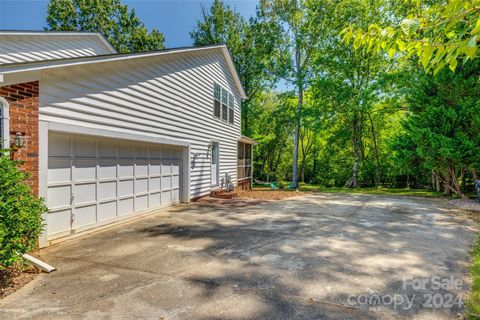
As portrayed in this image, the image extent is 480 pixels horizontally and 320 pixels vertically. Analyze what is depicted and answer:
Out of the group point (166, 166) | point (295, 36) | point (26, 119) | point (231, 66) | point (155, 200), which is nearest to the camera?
point (26, 119)

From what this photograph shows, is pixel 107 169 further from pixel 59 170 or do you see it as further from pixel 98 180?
pixel 59 170

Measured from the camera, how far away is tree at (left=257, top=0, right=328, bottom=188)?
17.5m

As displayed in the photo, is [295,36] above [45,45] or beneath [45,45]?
above

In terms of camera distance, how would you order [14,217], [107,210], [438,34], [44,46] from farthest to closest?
[44,46]
[107,210]
[14,217]
[438,34]

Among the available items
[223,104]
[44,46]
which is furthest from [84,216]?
[223,104]

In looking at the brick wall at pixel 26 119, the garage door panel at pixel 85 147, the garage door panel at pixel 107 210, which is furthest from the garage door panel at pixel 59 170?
the garage door panel at pixel 107 210

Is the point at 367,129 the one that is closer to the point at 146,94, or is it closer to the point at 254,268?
the point at 146,94

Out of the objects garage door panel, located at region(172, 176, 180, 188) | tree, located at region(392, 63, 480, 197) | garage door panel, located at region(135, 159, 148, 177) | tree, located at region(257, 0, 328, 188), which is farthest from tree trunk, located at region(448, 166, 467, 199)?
garage door panel, located at region(135, 159, 148, 177)

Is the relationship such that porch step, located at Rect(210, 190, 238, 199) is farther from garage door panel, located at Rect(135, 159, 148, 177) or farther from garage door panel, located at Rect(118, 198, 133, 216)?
garage door panel, located at Rect(118, 198, 133, 216)

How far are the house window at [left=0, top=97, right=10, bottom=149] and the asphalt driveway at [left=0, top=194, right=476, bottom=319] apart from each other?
1.90 metres

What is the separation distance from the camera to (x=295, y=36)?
18.2 meters

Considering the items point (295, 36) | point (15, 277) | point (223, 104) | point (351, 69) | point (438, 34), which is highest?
point (295, 36)

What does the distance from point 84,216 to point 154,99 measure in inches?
149

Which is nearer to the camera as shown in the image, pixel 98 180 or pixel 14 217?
pixel 14 217
